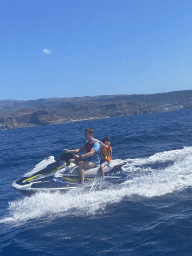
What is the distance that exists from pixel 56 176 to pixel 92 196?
49.1 inches

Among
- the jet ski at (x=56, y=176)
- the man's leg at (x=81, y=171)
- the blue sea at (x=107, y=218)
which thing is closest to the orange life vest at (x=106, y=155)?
the jet ski at (x=56, y=176)

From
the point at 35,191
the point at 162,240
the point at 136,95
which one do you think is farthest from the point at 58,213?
the point at 136,95

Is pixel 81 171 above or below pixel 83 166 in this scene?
below

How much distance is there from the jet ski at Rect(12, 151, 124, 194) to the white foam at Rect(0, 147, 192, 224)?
22 centimetres

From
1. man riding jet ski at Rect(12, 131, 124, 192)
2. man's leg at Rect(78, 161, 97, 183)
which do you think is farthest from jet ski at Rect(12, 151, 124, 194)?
man's leg at Rect(78, 161, 97, 183)

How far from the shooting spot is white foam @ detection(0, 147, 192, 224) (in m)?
6.24

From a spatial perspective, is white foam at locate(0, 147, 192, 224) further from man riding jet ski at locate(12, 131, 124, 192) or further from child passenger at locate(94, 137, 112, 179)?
child passenger at locate(94, 137, 112, 179)

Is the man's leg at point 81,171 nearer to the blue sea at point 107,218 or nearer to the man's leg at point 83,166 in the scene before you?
the man's leg at point 83,166

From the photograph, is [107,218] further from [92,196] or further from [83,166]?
[83,166]

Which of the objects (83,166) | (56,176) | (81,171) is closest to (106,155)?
(83,166)

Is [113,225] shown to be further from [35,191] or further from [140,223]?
[35,191]

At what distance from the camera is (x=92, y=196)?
6.94 m

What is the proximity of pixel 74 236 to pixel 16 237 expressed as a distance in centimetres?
133

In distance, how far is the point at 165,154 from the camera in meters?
12.0
